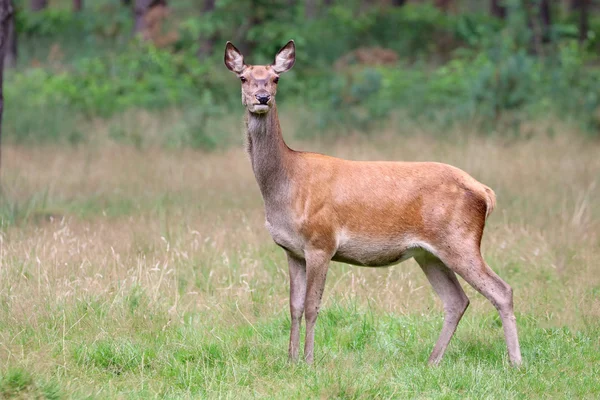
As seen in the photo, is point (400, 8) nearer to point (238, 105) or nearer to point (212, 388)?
point (238, 105)

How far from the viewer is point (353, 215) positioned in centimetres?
696

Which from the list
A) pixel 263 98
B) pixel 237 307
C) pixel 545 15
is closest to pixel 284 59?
pixel 263 98

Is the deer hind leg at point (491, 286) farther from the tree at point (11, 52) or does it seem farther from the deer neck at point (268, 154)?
the tree at point (11, 52)

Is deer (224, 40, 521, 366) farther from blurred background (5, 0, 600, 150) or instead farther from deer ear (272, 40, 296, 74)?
blurred background (5, 0, 600, 150)

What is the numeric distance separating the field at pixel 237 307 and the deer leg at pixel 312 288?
7.4 inches

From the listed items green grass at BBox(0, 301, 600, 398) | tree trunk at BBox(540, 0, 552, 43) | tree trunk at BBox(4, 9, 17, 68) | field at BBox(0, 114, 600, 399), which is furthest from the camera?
tree trunk at BBox(540, 0, 552, 43)

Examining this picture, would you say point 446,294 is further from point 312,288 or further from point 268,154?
point 268,154

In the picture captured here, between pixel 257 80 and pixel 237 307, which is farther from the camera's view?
pixel 237 307

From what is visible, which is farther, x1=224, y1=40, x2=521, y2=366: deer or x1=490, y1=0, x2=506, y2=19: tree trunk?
x1=490, y1=0, x2=506, y2=19: tree trunk

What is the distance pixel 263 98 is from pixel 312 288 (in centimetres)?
135

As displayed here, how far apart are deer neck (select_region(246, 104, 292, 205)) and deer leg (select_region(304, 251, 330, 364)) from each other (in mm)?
538

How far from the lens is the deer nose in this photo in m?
6.80

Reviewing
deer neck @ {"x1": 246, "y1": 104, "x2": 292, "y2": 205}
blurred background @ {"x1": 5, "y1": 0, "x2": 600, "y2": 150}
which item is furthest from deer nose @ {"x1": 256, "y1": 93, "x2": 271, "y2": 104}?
blurred background @ {"x1": 5, "y1": 0, "x2": 600, "y2": 150}

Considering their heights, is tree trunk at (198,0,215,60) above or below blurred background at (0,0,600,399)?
above
